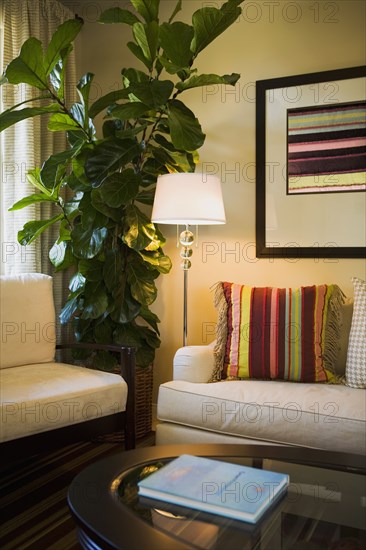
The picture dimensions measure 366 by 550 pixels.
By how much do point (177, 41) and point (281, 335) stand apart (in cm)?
150

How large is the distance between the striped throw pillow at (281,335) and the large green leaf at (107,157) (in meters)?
0.91

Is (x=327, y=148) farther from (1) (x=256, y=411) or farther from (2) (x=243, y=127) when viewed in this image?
(1) (x=256, y=411)

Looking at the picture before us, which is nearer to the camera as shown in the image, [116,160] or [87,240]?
[116,160]

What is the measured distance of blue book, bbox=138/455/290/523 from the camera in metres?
1.30

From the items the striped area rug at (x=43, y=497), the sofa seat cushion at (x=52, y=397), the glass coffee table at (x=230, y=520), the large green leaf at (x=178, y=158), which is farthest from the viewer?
the large green leaf at (x=178, y=158)

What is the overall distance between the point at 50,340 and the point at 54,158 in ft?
3.12

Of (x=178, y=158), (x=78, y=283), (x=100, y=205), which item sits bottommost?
(x=78, y=283)

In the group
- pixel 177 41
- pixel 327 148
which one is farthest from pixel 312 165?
pixel 177 41

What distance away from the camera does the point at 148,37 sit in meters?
2.72

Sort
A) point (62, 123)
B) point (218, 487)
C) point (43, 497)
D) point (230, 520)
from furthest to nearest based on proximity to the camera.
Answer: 1. point (62, 123)
2. point (43, 497)
3. point (218, 487)
4. point (230, 520)

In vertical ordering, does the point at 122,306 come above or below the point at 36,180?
below

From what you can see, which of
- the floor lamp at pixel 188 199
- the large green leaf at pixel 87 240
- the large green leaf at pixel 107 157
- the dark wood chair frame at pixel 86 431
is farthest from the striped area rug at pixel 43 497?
the large green leaf at pixel 107 157

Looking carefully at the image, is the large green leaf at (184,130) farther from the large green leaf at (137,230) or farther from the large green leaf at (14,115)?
the large green leaf at (14,115)

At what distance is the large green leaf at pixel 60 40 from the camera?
8.74 feet
